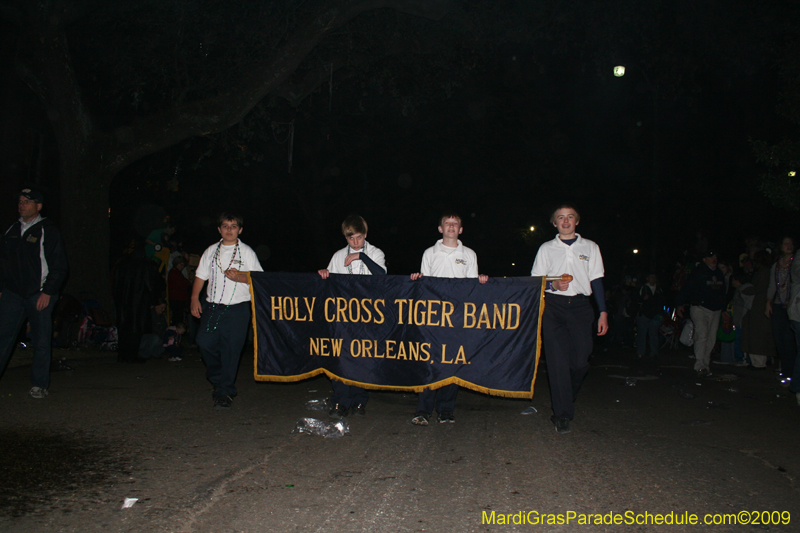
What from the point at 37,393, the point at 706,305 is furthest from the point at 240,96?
the point at 706,305

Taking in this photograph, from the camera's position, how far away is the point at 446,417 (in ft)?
19.3

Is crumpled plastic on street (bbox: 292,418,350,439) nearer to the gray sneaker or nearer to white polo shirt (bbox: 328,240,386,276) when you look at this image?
white polo shirt (bbox: 328,240,386,276)

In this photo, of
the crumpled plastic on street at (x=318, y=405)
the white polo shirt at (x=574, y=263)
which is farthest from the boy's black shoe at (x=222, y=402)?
the white polo shirt at (x=574, y=263)

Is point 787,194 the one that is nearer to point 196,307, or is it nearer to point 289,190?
point 196,307

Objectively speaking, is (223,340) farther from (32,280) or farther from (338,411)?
(32,280)

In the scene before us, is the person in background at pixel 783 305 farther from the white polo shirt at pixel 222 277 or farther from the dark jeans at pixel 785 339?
the white polo shirt at pixel 222 277

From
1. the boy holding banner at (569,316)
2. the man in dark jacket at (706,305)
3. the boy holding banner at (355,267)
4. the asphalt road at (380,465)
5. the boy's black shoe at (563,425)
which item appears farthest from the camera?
the man in dark jacket at (706,305)

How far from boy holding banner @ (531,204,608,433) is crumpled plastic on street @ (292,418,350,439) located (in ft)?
6.35

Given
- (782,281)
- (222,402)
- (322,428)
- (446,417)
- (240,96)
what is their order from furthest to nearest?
(240,96) → (782,281) → (222,402) → (446,417) → (322,428)

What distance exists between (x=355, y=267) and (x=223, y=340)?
1.53m

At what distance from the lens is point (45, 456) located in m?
4.51

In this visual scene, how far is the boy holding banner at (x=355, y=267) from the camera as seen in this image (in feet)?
19.8

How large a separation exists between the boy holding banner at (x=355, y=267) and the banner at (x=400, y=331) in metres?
0.14

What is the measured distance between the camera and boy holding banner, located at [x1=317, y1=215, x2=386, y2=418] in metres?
6.05
